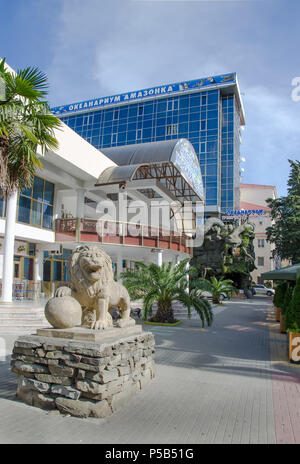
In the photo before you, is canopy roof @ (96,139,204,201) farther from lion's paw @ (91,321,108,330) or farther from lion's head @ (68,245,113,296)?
lion's paw @ (91,321,108,330)

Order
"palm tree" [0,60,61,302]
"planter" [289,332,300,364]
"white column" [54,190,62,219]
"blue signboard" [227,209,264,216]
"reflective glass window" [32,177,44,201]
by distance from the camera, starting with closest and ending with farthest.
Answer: "palm tree" [0,60,61,302] → "planter" [289,332,300,364] → "reflective glass window" [32,177,44,201] → "white column" [54,190,62,219] → "blue signboard" [227,209,264,216]

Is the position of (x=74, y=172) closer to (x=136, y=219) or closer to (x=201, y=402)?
(x=136, y=219)

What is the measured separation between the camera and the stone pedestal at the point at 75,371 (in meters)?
4.29

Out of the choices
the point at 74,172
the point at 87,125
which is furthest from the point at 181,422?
the point at 87,125

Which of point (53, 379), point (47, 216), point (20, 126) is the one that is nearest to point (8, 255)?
point (47, 216)

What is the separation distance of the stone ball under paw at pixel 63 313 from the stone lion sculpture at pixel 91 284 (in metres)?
0.17

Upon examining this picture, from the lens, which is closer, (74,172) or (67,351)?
(67,351)

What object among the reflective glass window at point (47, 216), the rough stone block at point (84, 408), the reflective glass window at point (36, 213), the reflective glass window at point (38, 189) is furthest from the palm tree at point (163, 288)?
the rough stone block at point (84, 408)

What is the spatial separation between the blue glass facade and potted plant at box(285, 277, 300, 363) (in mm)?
49788

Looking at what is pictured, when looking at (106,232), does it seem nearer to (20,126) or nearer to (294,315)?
(20,126)

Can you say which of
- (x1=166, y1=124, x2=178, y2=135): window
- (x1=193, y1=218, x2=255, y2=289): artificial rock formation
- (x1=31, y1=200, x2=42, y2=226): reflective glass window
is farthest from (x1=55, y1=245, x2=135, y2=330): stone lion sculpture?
(x1=166, y1=124, x2=178, y2=135): window

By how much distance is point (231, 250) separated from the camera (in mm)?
37406

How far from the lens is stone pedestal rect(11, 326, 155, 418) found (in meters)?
4.29
